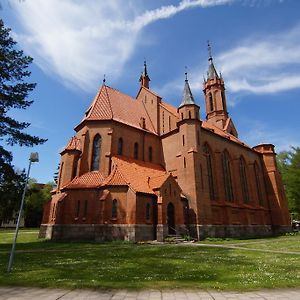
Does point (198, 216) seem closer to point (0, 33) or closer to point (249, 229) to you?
point (249, 229)

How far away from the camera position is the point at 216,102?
52.4 m

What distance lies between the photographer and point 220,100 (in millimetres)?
52031

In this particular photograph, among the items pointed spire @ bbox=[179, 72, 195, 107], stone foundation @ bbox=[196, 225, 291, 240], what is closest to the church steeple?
pointed spire @ bbox=[179, 72, 195, 107]

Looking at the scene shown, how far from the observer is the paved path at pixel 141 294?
240 inches

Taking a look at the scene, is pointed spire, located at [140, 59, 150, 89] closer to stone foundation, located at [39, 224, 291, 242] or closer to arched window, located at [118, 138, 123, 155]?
arched window, located at [118, 138, 123, 155]

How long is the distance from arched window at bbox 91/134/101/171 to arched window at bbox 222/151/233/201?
18.7 m

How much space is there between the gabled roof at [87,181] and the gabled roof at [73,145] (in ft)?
12.4

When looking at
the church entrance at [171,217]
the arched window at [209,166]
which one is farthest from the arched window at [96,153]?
the arched window at [209,166]

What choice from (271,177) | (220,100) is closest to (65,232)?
(271,177)

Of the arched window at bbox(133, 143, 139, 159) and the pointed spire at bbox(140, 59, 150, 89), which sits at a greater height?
the pointed spire at bbox(140, 59, 150, 89)

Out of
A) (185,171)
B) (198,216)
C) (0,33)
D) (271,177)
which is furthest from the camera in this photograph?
A: (271,177)

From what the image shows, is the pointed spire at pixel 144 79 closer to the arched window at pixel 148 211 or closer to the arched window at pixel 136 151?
the arched window at pixel 136 151

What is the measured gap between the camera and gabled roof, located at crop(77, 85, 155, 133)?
32.4 metres

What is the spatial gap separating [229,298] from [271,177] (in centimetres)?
4245
